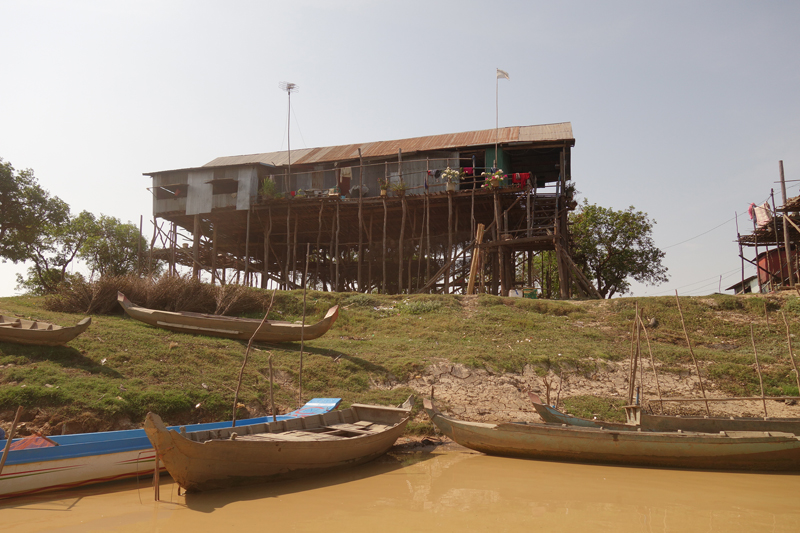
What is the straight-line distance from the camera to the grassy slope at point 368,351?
909 centimetres

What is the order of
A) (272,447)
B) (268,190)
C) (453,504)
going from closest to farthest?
(453,504) → (272,447) → (268,190)

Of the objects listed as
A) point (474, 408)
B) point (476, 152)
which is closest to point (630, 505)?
point (474, 408)

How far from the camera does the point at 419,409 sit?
10711 mm

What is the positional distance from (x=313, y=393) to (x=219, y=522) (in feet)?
17.6

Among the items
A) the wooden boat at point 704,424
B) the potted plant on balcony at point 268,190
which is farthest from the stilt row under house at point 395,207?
the wooden boat at point 704,424

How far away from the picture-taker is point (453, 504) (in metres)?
6.41

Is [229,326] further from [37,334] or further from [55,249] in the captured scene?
[55,249]

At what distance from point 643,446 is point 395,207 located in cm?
1701

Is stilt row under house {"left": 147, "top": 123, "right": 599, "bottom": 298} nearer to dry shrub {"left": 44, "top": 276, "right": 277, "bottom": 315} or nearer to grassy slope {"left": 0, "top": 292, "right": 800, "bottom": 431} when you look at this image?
grassy slope {"left": 0, "top": 292, "right": 800, "bottom": 431}

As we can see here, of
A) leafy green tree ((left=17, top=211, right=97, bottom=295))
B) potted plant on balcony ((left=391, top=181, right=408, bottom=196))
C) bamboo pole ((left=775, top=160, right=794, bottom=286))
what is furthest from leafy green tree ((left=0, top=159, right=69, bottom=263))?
bamboo pole ((left=775, top=160, right=794, bottom=286))

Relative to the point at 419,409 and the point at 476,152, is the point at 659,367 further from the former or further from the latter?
the point at 476,152

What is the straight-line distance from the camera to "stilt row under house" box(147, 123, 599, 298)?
21969 mm

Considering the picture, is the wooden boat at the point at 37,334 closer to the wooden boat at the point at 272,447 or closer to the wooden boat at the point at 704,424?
the wooden boat at the point at 272,447

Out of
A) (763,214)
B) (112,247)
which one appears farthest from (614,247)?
(112,247)
